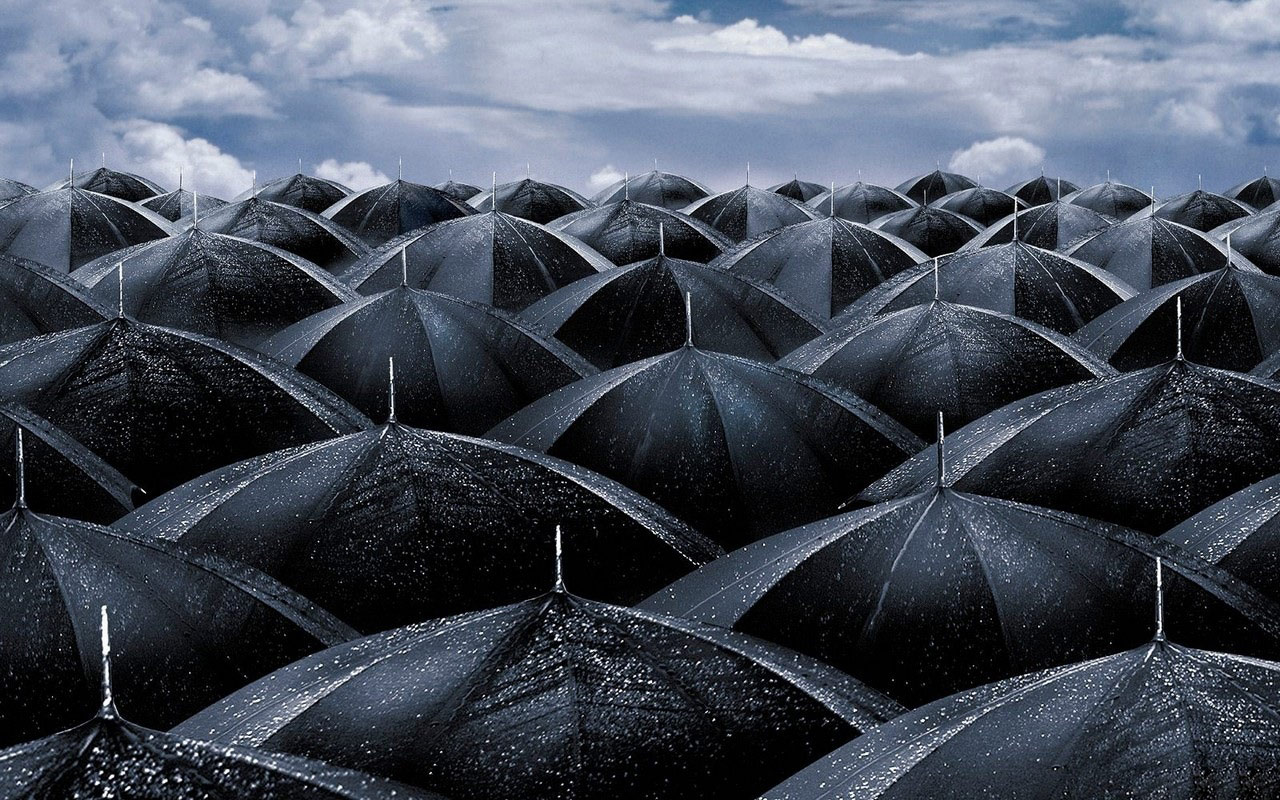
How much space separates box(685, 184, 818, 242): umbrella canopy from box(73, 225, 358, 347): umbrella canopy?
40.6 ft

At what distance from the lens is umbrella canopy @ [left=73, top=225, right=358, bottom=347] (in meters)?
21.5

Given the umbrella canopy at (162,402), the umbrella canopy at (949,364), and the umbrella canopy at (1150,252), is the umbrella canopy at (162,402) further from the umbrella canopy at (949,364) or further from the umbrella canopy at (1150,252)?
the umbrella canopy at (1150,252)

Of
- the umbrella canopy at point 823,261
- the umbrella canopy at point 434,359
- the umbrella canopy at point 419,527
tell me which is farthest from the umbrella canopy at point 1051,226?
the umbrella canopy at point 419,527

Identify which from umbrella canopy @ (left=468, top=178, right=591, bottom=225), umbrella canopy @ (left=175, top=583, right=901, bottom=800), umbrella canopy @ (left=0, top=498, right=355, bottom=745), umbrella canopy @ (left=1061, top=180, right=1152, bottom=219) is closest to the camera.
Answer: umbrella canopy @ (left=175, top=583, right=901, bottom=800)

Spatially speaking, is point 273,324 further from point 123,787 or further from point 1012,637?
point 123,787

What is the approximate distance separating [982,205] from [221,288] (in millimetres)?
23288

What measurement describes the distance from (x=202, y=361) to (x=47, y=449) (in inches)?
89.1

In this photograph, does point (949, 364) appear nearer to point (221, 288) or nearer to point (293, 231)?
point (221, 288)

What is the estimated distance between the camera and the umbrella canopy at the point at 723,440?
14.8m

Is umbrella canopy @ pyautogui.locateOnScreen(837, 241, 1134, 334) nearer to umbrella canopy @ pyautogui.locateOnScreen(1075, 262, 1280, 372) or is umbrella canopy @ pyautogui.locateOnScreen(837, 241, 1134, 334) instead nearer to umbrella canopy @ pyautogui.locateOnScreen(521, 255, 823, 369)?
umbrella canopy @ pyautogui.locateOnScreen(521, 255, 823, 369)

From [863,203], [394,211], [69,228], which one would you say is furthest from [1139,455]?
[863,203]

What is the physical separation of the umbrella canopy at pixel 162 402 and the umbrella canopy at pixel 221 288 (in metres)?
5.58

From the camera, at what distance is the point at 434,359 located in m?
17.7

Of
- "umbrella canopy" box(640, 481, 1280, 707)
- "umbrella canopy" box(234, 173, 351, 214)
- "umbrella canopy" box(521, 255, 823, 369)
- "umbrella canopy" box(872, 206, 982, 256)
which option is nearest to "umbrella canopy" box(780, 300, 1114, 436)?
"umbrella canopy" box(521, 255, 823, 369)
